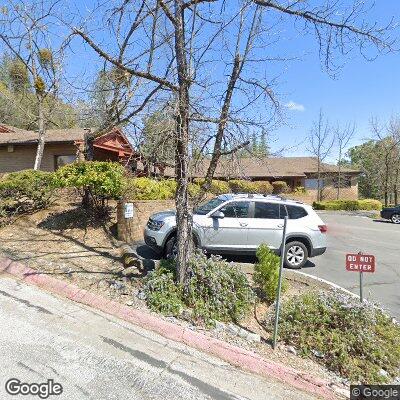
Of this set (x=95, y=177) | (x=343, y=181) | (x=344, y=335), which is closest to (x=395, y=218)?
(x=343, y=181)

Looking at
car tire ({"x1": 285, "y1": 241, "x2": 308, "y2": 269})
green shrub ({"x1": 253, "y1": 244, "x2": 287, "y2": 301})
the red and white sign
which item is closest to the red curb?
green shrub ({"x1": 253, "y1": 244, "x2": 287, "y2": 301})

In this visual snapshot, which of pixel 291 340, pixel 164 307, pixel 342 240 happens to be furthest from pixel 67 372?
pixel 342 240

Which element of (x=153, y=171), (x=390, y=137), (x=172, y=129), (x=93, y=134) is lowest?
(x=153, y=171)

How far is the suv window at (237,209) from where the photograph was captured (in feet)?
25.0

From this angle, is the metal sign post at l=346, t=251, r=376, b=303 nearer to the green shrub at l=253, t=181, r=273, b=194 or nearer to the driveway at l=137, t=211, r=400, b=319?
the driveway at l=137, t=211, r=400, b=319

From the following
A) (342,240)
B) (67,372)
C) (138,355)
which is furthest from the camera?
(342,240)

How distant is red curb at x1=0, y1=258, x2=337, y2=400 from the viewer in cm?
358

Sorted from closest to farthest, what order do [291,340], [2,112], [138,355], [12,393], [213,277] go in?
[12,393] < [138,355] < [291,340] < [213,277] < [2,112]

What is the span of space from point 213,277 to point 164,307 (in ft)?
2.89

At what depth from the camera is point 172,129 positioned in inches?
178

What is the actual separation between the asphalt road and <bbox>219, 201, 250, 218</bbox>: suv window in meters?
3.95

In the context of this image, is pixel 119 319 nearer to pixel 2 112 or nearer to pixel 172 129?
pixel 172 129

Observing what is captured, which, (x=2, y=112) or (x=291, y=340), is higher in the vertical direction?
(x=2, y=112)

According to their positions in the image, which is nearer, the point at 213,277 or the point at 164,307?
the point at 164,307
